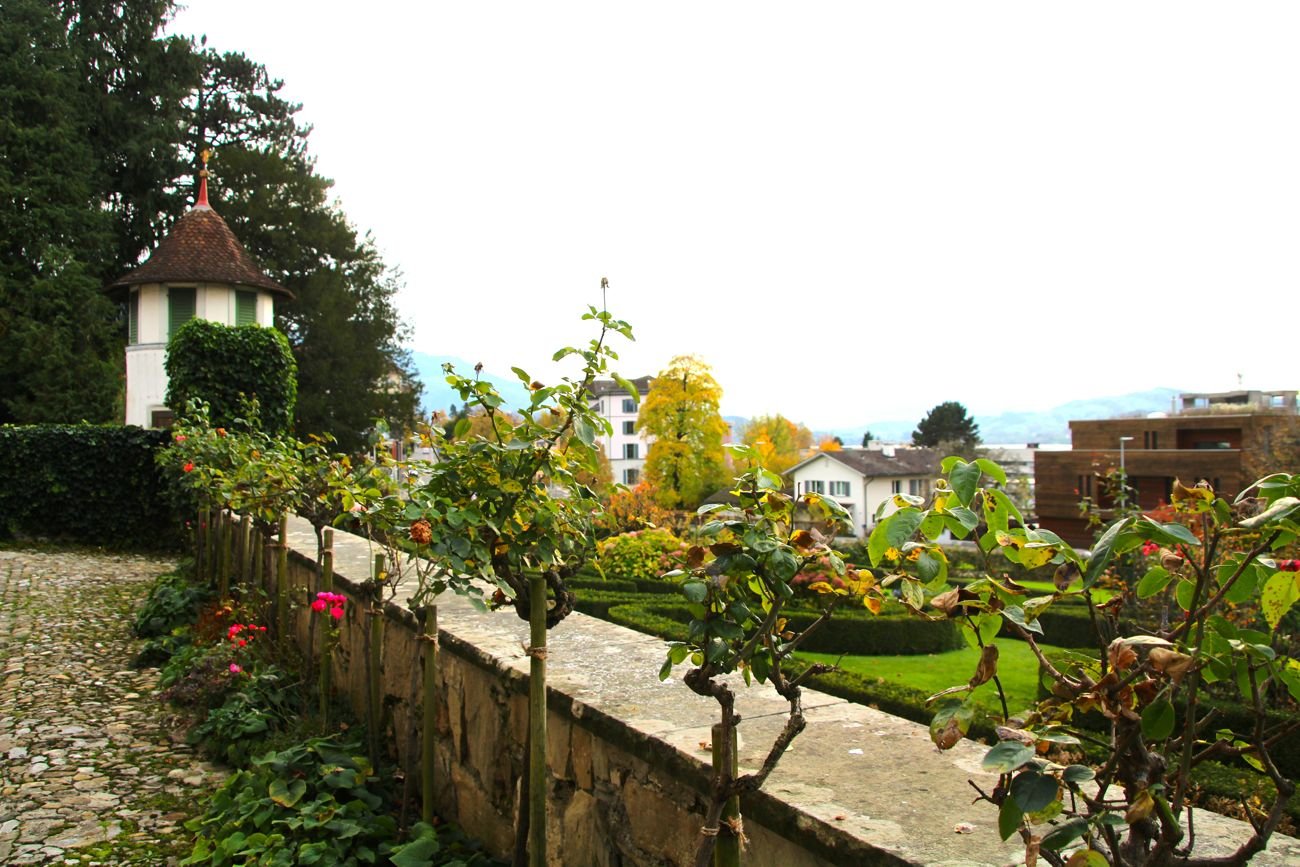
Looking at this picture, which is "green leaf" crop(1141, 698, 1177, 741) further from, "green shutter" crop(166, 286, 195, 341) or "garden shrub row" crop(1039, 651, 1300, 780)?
"green shutter" crop(166, 286, 195, 341)

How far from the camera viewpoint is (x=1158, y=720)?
1250mm

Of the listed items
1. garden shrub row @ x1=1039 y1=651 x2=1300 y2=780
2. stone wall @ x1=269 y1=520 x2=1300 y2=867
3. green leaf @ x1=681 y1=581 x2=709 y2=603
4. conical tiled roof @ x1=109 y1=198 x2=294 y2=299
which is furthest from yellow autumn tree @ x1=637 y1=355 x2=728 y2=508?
green leaf @ x1=681 y1=581 x2=709 y2=603

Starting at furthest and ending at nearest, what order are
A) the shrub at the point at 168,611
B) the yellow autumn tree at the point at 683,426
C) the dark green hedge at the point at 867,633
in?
the yellow autumn tree at the point at 683,426, the dark green hedge at the point at 867,633, the shrub at the point at 168,611

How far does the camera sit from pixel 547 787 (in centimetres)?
325

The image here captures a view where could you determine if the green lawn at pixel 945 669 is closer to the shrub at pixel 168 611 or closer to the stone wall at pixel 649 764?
the stone wall at pixel 649 764

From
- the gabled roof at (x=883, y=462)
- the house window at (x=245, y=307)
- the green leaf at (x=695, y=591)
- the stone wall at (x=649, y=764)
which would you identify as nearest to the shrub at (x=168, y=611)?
the stone wall at (x=649, y=764)

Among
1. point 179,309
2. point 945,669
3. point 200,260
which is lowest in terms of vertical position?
point 945,669

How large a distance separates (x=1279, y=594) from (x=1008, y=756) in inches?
22.3

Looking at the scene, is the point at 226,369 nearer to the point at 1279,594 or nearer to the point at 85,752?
the point at 85,752

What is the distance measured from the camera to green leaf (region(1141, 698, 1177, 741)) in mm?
1244

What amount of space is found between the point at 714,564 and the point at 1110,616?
745mm

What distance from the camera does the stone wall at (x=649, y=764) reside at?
78.2 inches

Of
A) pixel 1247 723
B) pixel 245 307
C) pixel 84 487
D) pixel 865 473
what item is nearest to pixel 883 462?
pixel 865 473

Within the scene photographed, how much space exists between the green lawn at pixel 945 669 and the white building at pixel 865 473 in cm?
4916
